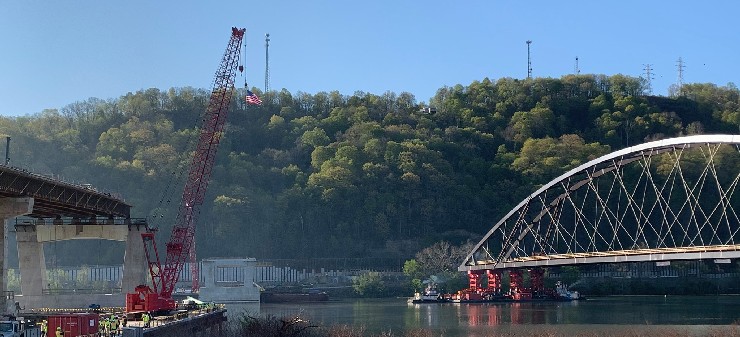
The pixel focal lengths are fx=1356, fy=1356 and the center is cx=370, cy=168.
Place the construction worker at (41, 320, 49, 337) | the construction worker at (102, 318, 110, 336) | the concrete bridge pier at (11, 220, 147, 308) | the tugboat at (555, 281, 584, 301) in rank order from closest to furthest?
1. the construction worker at (102, 318, 110, 336)
2. the construction worker at (41, 320, 49, 337)
3. the concrete bridge pier at (11, 220, 147, 308)
4. the tugboat at (555, 281, 584, 301)

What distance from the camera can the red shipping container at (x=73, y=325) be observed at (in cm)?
6191

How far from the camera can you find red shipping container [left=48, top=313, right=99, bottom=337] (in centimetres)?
6191

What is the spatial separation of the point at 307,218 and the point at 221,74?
68.3 metres

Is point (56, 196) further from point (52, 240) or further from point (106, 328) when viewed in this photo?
point (52, 240)

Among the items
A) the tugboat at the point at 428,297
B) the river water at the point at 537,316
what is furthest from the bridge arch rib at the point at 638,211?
the river water at the point at 537,316

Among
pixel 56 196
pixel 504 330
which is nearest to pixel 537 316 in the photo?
pixel 504 330

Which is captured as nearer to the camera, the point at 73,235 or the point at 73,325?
the point at 73,325

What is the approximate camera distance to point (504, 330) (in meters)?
90.1

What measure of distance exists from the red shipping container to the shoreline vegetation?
878 cm

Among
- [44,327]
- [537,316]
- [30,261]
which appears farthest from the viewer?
[537,316]

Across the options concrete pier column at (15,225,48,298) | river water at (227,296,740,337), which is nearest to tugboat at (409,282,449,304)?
river water at (227,296,740,337)

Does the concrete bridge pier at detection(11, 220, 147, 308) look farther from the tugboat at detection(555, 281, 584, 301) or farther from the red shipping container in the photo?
the tugboat at detection(555, 281, 584, 301)

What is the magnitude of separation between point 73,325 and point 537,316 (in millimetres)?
56791

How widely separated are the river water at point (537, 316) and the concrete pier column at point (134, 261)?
9378mm
